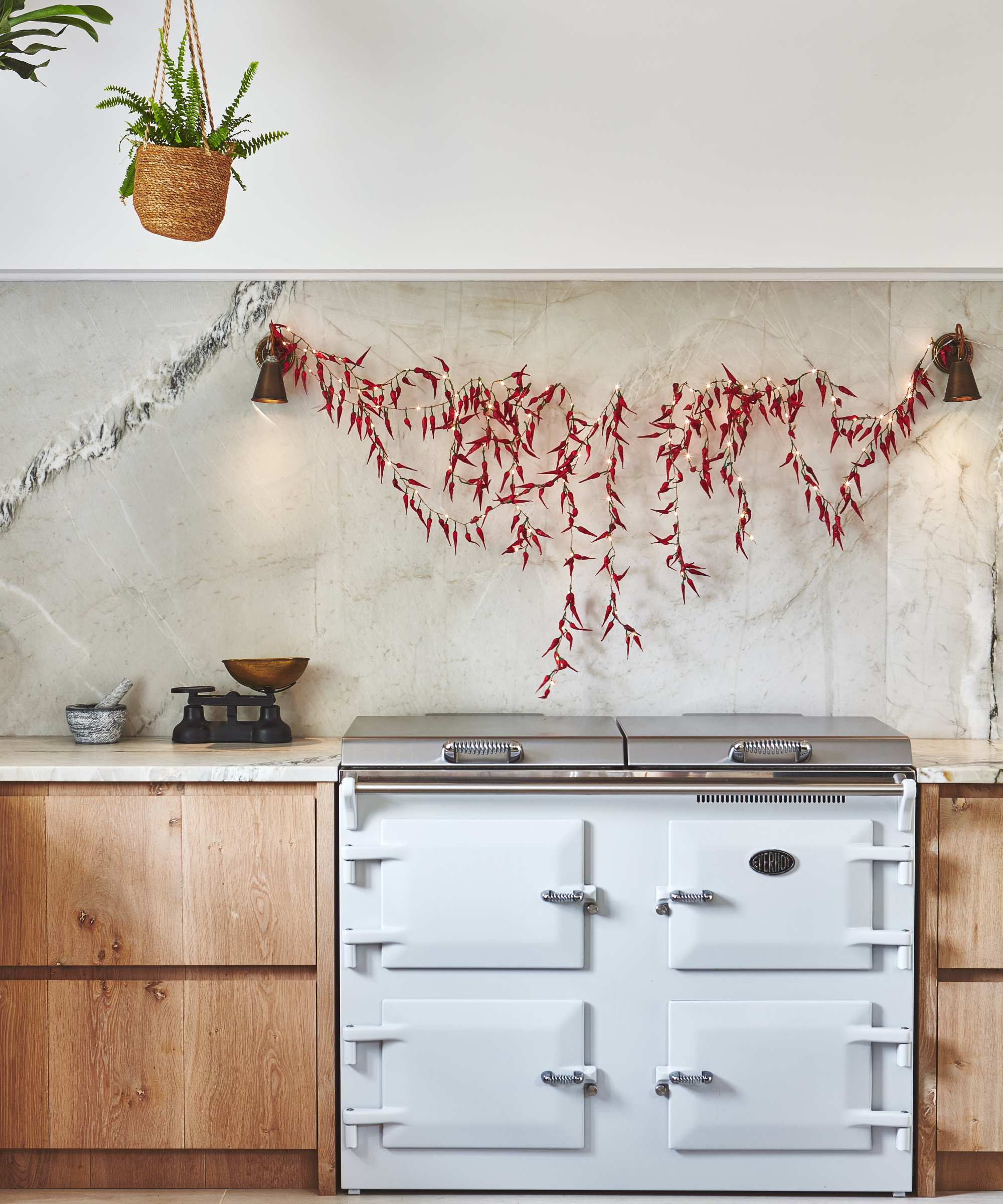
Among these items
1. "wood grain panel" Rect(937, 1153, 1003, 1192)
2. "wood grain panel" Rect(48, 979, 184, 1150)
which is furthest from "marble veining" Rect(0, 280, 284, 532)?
"wood grain panel" Rect(937, 1153, 1003, 1192)

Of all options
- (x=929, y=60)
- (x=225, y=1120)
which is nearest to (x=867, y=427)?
(x=929, y=60)

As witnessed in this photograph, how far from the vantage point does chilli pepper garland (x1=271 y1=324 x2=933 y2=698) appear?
2600 millimetres

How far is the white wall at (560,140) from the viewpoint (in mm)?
2422

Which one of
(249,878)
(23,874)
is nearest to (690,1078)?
(249,878)

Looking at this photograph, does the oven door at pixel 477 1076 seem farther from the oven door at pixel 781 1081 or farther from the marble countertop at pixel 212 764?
the marble countertop at pixel 212 764

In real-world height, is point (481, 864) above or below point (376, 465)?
below

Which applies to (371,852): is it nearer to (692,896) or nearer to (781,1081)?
(692,896)

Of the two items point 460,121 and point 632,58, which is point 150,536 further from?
point 632,58

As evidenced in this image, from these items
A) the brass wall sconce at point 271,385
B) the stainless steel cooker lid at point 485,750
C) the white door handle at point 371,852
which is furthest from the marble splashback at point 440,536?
the white door handle at point 371,852

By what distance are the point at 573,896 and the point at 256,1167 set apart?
1.05 m

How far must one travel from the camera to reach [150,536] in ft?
8.71

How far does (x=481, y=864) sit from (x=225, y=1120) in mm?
884

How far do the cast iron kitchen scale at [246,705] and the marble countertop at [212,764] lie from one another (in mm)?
25

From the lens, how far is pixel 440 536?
2648 mm
